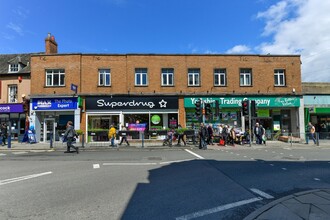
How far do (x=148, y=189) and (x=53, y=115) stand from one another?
65.0 ft

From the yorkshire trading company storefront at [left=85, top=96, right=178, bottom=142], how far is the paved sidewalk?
1812cm

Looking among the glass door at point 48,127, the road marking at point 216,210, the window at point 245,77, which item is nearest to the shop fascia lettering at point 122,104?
the glass door at point 48,127

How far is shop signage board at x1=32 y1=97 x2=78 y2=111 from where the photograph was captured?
76.8 ft

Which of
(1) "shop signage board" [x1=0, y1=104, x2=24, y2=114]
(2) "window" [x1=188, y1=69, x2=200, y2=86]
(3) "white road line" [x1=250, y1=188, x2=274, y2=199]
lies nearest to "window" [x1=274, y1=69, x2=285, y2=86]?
(2) "window" [x1=188, y1=69, x2=200, y2=86]

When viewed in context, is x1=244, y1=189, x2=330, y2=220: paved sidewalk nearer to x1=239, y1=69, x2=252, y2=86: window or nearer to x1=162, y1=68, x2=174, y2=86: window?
x1=162, y1=68, x2=174, y2=86: window

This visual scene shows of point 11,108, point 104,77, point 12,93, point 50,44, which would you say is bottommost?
point 11,108

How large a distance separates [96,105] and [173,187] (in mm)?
17912

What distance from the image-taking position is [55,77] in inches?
949

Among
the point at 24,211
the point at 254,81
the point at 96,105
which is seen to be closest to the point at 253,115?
the point at 254,81

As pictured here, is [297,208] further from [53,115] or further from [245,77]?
[53,115]

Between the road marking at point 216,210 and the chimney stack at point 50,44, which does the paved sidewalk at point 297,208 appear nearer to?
the road marking at point 216,210

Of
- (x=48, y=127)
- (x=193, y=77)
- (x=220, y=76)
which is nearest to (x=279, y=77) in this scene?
(x=220, y=76)

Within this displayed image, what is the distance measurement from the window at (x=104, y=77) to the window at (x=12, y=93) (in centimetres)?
831

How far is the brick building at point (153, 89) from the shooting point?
77.7ft
